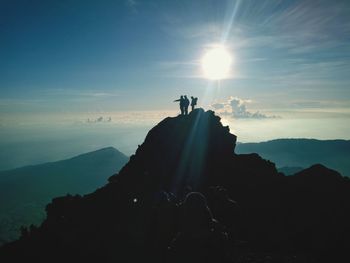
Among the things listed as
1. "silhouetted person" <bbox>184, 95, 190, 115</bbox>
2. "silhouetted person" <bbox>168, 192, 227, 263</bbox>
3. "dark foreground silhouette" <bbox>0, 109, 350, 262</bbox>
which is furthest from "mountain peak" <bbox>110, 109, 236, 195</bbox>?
"silhouetted person" <bbox>168, 192, 227, 263</bbox>

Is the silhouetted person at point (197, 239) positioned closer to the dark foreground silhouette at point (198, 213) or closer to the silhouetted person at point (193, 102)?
the dark foreground silhouette at point (198, 213)

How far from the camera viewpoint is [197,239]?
15156 millimetres

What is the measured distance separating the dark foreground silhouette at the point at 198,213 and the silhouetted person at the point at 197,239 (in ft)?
0.18

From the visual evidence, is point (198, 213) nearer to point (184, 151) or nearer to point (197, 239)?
point (197, 239)

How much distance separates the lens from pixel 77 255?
29406 millimetres

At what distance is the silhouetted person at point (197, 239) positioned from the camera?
15.1m

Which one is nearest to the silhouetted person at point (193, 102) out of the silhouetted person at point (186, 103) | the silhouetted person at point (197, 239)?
the silhouetted person at point (186, 103)

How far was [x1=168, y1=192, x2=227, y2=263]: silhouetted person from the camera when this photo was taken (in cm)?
1510

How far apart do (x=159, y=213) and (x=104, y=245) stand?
723cm

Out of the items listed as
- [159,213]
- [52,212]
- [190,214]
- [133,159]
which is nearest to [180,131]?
[133,159]

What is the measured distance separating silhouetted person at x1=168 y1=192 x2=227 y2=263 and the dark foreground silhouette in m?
0.06

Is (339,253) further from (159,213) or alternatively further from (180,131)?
(180,131)

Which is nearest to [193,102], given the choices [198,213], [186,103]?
[186,103]

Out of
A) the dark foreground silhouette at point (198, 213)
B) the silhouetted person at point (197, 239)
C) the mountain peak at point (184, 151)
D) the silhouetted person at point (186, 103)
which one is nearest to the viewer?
the silhouetted person at point (197, 239)
